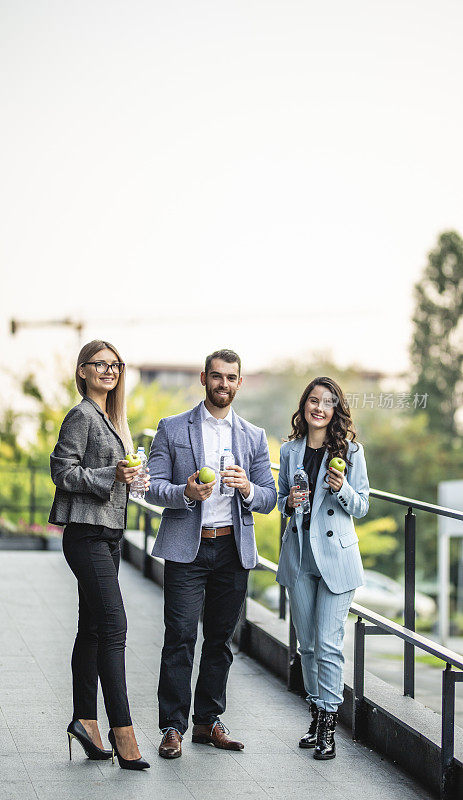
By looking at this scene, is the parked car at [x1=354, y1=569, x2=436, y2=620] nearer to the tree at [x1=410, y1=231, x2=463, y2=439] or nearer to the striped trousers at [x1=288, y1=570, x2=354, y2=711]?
the tree at [x1=410, y1=231, x2=463, y2=439]

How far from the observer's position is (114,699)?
452cm

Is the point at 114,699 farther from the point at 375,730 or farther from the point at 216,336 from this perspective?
the point at 216,336

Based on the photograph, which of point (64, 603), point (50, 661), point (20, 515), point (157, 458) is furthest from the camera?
point (20, 515)

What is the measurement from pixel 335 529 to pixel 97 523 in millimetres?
1077

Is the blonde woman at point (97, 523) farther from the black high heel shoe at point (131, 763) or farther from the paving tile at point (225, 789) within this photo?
the paving tile at point (225, 789)

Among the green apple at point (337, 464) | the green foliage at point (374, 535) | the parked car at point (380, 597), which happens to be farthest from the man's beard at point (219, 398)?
the green foliage at point (374, 535)

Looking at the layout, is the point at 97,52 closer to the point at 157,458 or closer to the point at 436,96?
the point at 436,96

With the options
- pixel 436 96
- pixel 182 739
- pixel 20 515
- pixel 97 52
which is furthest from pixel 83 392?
pixel 436 96

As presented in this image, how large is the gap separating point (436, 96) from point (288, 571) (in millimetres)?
70663

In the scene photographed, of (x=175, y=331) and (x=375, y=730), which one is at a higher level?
(x=175, y=331)

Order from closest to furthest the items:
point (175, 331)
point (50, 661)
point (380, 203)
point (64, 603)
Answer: point (50, 661)
point (64, 603)
point (175, 331)
point (380, 203)

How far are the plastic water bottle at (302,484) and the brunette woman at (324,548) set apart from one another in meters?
0.02

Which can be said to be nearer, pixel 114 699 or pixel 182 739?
pixel 114 699

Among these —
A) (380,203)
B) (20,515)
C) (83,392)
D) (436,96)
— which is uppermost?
(436,96)
